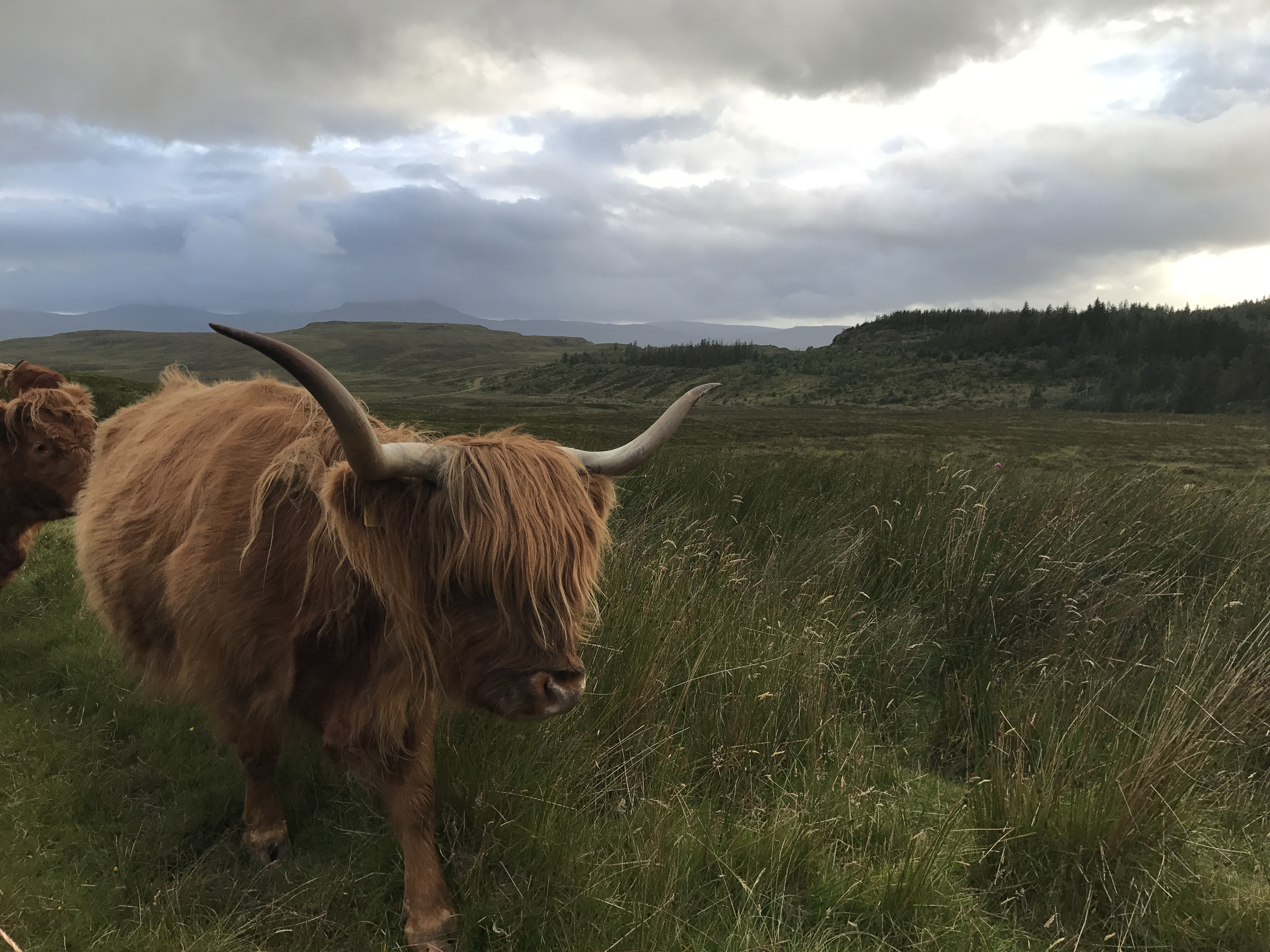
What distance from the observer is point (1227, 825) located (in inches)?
117

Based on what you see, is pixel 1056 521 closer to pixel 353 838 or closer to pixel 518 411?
pixel 353 838

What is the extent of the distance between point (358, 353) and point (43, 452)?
13694 cm

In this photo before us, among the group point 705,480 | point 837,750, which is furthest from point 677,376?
point 837,750

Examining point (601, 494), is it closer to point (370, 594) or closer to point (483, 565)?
point (483, 565)

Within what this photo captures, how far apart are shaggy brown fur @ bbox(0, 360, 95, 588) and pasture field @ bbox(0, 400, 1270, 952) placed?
658mm

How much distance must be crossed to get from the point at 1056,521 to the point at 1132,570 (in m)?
0.66

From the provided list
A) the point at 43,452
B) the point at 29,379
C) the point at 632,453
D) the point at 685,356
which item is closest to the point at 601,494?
the point at 632,453

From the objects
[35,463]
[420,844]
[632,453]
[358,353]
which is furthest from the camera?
[358,353]

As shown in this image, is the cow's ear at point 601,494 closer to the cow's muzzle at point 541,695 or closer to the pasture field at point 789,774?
the cow's muzzle at point 541,695

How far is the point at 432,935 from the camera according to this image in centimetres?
228

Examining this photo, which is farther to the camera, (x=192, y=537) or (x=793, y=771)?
(x=793, y=771)

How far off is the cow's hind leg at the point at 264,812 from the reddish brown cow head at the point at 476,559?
1.03 metres

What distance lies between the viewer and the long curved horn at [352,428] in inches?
67.5

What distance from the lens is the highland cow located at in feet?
6.72
